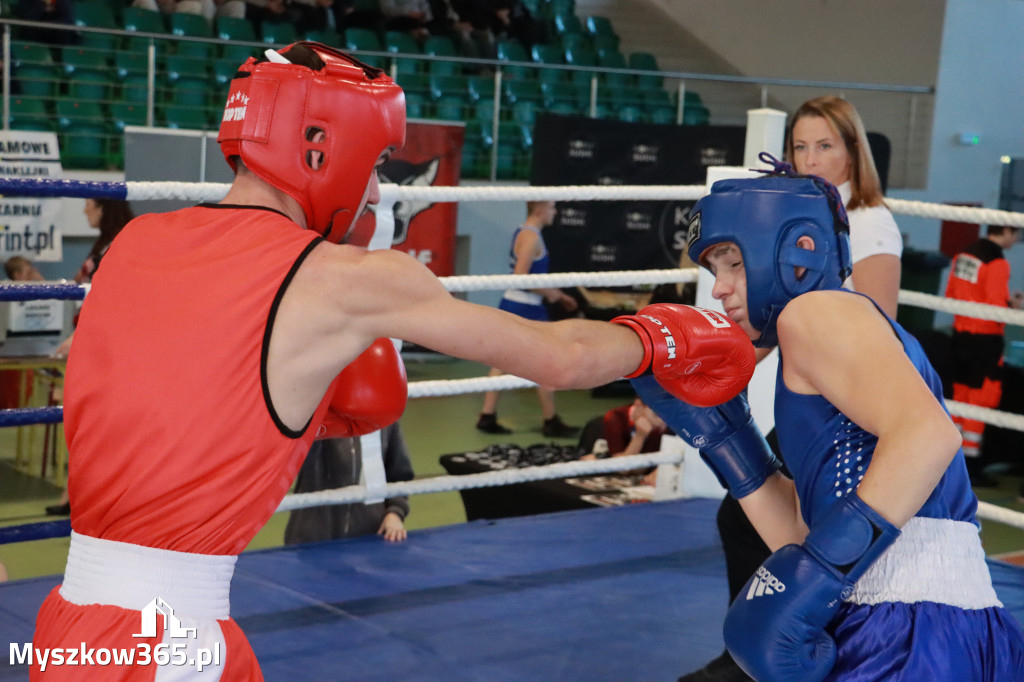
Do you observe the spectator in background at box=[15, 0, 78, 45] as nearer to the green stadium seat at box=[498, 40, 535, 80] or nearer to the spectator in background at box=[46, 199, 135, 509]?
the spectator in background at box=[46, 199, 135, 509]

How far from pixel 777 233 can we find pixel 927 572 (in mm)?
498

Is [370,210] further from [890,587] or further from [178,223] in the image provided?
[890,587]

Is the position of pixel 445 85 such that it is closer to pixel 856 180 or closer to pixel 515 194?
pixel 515 194

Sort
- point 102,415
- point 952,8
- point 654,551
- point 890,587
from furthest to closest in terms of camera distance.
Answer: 1. point 952,8
2. point 654,551
3. point 890,587
4. point 102,415

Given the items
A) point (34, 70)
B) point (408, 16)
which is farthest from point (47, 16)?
point (408, 16)

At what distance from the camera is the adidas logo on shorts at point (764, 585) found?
140 centimetres

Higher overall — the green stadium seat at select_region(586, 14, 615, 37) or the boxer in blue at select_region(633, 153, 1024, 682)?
the green stadium seat at select_region(586, 14, 615, 37)

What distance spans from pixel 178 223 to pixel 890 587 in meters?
1.04

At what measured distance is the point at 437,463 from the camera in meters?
5.64

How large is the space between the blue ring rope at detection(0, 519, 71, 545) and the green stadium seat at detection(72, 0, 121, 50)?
20.5ft

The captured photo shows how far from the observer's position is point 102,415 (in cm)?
130

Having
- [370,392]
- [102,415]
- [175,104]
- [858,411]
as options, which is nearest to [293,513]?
[370,392]

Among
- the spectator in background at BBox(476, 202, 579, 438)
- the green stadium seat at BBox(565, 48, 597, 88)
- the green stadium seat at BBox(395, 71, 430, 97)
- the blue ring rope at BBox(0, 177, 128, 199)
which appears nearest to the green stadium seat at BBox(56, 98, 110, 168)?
the green stadium seat at BBox(395, 71, 430, 97)

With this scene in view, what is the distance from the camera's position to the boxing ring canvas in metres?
2.13
